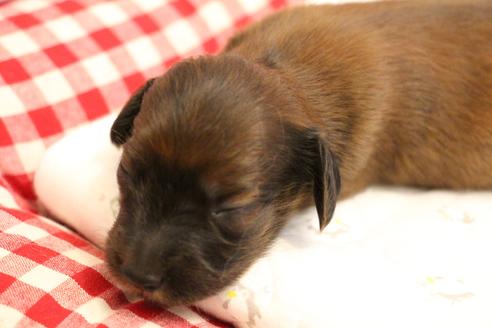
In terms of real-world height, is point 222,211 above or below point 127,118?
below

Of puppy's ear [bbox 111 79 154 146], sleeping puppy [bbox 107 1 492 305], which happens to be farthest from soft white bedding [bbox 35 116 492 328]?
puppy's ear [bbox 111 79 154 146]

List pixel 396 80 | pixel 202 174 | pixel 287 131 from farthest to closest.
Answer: pixel 396 80 < pixel 287 131 < pixel 202 174

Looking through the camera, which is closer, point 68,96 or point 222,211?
point 222,211

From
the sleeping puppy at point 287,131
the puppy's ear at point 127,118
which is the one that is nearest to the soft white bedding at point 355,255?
the sleeping puppy at point 287,131

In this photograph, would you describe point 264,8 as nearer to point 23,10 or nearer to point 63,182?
point 23,10

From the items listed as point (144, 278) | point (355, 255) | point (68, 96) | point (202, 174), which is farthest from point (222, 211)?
point (68, 96)

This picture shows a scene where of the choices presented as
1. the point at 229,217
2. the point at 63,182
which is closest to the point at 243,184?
the point at 229,217

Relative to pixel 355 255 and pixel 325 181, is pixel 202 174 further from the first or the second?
pixel 355 255
